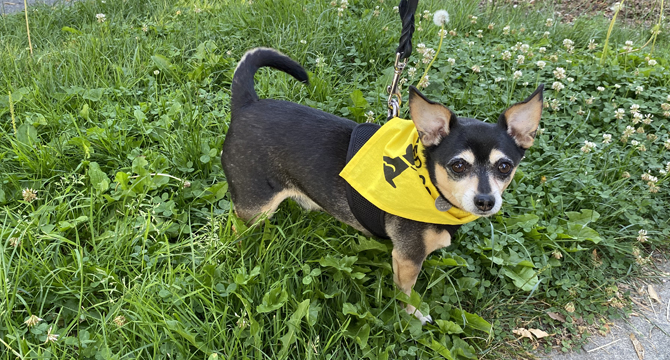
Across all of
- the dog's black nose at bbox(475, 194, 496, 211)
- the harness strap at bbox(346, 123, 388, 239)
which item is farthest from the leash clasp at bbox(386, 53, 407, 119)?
the dog's black nose at bbox(475, 194, 496, 211)

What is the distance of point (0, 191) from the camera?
3064 millimetres

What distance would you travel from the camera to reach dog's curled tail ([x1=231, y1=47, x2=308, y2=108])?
279cm

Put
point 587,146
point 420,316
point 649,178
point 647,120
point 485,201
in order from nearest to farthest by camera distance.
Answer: point 485,201 → point 420,316 → point 649,178 → point 587,146 → point 647,120

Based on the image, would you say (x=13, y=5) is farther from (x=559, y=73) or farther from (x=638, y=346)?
(x=638, y=346)

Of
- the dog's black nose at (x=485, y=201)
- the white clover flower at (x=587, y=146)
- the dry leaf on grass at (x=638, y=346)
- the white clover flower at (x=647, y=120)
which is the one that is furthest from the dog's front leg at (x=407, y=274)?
the white clover flower at (x=647, y=120)

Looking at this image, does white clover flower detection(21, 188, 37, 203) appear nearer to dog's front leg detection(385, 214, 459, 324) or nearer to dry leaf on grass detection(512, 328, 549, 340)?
dog's front leg detection(385, 214, 459, 324)

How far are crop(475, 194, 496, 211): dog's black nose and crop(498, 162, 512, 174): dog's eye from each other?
0.70 ft

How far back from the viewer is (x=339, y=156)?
267 cm

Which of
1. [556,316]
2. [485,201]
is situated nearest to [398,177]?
[485,201]

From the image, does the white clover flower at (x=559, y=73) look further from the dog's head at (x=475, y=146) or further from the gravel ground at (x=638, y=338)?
the dog's head at (x=475, y=146)

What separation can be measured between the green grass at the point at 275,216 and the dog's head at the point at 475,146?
2.51 ft

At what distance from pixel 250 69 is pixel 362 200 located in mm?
1099

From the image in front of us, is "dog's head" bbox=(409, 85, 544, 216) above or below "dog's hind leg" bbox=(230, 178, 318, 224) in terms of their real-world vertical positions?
above

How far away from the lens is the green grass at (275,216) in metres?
2.48
